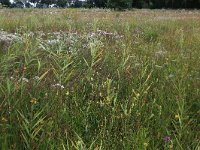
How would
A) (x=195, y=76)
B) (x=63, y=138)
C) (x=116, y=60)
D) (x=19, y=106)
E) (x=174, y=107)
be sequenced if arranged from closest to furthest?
(x=63, y=138), (x=19, y=106), (x=174, y=107), (x=195, y=76), (x=116, y=60)

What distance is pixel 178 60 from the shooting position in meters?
5.07

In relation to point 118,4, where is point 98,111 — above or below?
below

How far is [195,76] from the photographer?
4.36 m

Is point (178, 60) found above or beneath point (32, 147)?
above

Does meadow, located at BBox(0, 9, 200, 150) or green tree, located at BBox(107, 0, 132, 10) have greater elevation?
green tree, located at BBox(107, 0, 132, 10)

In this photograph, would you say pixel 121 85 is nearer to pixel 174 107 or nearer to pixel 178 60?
pixel 174 107

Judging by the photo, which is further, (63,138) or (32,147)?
(63,138)

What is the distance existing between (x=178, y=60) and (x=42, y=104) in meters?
2.55

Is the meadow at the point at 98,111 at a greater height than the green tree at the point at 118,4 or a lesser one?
lesser

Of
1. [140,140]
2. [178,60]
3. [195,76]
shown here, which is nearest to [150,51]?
[178,60]

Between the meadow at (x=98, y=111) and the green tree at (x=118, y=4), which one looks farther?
the green tree at (x=118, y=4)

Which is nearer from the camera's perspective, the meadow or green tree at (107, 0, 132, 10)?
the meadow

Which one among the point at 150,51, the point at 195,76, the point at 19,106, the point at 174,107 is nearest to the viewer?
the point at 19,106

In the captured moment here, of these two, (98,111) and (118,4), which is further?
(118,4)
